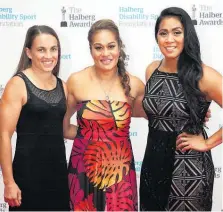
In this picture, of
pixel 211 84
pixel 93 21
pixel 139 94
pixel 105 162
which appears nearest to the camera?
pixel 211 84

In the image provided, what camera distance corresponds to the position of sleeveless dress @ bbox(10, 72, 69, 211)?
6.66ft

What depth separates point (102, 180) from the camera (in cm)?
212

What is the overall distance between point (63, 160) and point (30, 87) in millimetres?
426

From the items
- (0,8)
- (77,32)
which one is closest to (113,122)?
(77,32)

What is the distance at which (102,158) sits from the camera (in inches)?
82.7

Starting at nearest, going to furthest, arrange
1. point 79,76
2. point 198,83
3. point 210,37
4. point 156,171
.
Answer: point 198,83
point 156,171
point 79,76
point 210,37

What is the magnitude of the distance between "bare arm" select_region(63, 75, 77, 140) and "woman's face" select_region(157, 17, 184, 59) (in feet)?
1.75

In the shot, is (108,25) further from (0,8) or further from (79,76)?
(0,8)

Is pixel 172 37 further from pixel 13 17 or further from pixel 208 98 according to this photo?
pixel 13 17

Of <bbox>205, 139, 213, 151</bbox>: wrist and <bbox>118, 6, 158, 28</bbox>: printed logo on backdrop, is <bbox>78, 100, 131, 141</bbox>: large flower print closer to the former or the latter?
<bbox>205, 139, 213, 151</bbox>: wrist

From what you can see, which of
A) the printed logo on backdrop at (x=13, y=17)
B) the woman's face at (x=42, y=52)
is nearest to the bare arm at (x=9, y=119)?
the woman's face at (x=42, y=52)

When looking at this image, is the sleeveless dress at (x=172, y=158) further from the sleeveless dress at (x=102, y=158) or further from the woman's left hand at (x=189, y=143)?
the sleeveless dress at (x=102, y=158)

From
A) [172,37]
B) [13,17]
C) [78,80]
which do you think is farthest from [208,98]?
[13,17]

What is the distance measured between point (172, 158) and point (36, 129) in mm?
678
